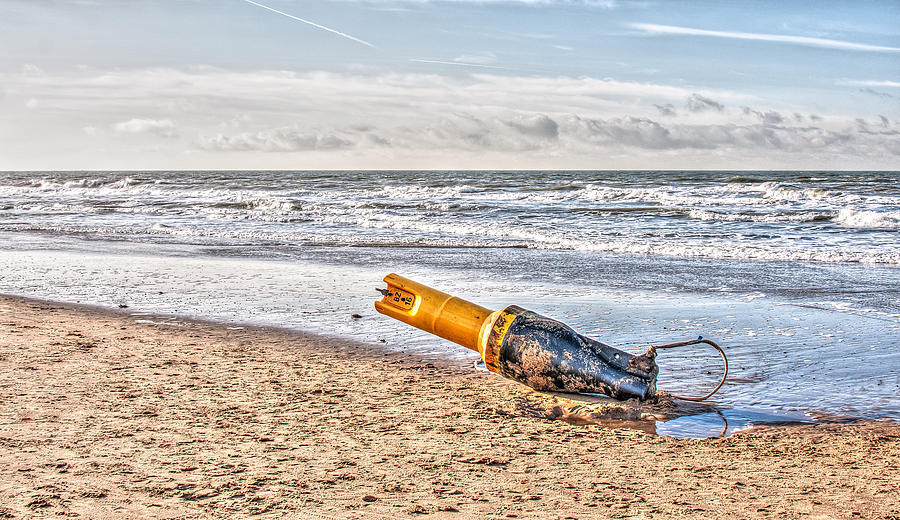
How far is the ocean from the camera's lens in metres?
5.55

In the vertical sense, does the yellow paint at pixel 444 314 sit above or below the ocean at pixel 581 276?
above

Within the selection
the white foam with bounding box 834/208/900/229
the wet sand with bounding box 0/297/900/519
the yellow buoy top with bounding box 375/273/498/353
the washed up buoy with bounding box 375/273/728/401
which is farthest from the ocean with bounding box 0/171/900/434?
the yellow buoy top with bounding box 375/273/498/353

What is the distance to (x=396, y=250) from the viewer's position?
14.1 meters

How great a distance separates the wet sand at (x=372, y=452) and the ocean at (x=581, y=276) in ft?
2.46

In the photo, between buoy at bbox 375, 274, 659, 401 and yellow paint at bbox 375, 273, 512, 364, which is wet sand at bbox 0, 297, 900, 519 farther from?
yellow paint at bbox 375, 273, 512, 364

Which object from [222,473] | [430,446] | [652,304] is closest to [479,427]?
[430,446]

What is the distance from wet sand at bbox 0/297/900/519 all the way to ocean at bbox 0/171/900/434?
2.46 feet

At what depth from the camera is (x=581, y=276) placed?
10.3 metres

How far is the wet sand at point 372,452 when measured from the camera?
3029mm

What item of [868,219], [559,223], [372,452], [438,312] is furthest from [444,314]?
[868,219]

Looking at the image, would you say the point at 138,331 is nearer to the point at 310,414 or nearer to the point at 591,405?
the point at 310,414

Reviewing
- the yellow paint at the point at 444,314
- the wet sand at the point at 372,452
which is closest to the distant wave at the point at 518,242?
the wet sand at the point at 372,452

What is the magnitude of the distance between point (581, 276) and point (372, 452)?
709 cm

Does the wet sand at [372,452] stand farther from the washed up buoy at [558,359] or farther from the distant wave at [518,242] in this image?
the distant wave at [518,242]
